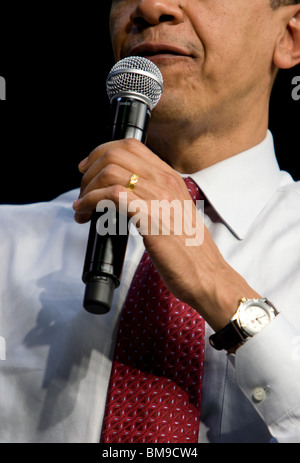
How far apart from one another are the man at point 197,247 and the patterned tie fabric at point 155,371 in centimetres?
7

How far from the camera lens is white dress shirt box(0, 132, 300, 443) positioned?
1200 mm

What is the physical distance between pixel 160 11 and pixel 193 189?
437 mm

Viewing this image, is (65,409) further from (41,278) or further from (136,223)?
(136,223)

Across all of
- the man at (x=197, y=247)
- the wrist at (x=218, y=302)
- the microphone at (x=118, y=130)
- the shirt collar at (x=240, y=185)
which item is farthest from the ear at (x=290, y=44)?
the wrist at (x=218, y=302)

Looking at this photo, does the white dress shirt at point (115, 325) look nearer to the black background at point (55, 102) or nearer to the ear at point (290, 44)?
the ear at point (290, 44)

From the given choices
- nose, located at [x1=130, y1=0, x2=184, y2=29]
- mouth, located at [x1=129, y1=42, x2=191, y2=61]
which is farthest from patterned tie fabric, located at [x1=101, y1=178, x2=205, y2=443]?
nose, located at [x1=130, y1=0, x2=184, y2=29]

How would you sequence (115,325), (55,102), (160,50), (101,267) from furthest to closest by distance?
(55,102), (160,50), (115,325), (101,267)

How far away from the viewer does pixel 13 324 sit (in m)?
1.51

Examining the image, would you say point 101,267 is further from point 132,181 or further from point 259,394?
point 259,394

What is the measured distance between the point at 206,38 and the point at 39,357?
0.86 metres

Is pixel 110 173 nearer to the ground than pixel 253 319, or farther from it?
farther from it

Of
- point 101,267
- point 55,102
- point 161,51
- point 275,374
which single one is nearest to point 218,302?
point 275,374

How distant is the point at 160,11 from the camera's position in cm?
156

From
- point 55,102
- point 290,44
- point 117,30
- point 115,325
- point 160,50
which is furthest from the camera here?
point 55,102
